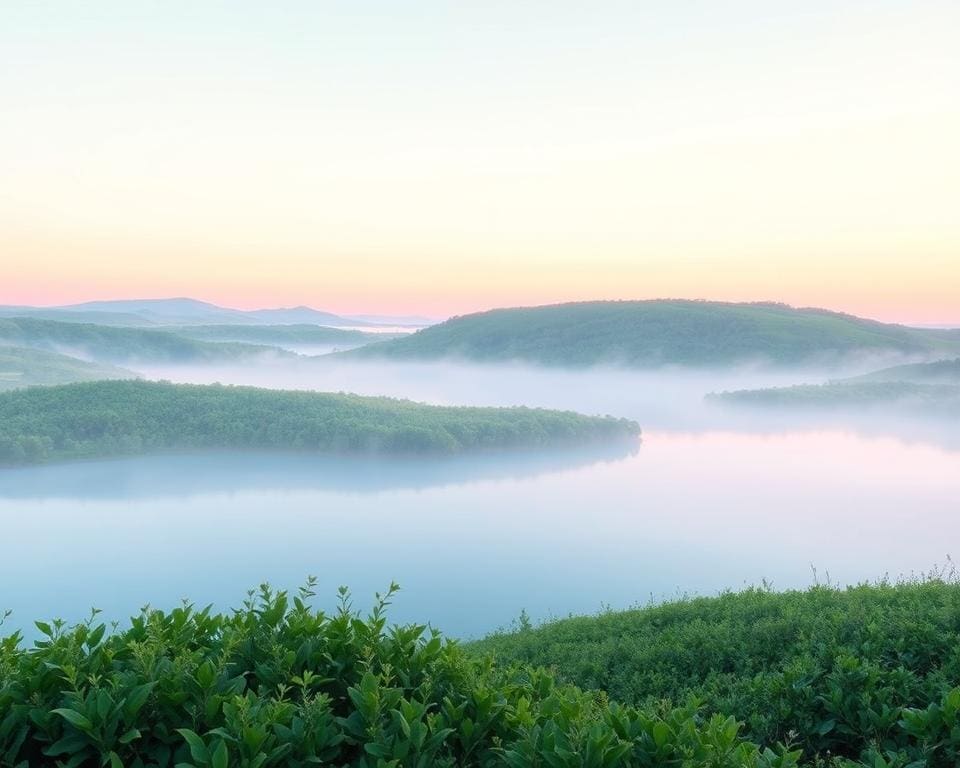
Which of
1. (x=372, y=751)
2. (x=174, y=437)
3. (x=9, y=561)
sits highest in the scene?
(x=372, y=751)

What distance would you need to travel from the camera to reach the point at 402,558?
46156mm

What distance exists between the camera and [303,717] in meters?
4.47

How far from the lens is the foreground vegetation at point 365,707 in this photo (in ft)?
14.2

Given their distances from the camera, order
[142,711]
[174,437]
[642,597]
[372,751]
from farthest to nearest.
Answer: [174,437]
[642,597]
[142,711]
[372,751]

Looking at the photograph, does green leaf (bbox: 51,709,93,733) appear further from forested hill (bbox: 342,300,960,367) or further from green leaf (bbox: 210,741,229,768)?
forested hill (bbox: 342,300,960,367)

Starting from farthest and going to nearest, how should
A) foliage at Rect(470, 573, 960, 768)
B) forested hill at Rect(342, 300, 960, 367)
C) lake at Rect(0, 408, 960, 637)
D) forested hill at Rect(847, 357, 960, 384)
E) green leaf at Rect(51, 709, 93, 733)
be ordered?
forested hill at Rect(342, 300, 960, 367) → forested hill at Rect(847, 357, 960, 384) → lake at Rect(0, 408, 960, 637) → foliage at Rect(470, 573, 960, 768) → green leaf at Rect(51, 709, 93, 733)

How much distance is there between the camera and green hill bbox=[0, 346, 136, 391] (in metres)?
115

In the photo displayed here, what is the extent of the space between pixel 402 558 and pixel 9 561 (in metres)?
25.2

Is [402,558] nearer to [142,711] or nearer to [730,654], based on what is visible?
[730,654]

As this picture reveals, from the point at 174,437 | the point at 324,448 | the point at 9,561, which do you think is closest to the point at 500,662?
the point at 9,561

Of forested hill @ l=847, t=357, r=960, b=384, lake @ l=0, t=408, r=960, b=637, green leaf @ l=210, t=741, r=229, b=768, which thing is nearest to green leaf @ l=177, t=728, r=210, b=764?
green leaf @ l=210, t=741, r=229, b=768

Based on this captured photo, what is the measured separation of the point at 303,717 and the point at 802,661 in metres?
6.48

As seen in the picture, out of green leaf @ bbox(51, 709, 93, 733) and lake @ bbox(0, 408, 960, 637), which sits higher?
green leaf @ bbox(51, 709, 93, 733)

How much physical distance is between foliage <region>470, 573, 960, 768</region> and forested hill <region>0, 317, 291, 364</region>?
612 ft
